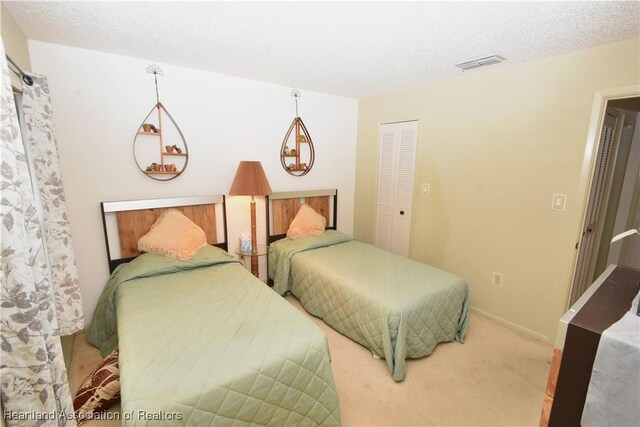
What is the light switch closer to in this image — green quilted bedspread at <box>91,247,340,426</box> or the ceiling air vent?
the ceiling air vent

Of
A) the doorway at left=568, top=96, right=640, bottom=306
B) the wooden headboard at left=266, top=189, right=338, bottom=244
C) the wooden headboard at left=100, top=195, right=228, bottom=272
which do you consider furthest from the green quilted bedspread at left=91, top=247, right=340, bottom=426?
the doorway at left=568, top=96, right=640, bottom=306

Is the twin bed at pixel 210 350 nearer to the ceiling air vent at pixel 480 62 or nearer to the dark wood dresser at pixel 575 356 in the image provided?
the dark wood dresser at pixel 575 356

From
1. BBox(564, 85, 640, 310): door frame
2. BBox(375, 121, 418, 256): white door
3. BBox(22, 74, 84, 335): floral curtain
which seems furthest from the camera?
BBox(375, 121, 418, 256): white door

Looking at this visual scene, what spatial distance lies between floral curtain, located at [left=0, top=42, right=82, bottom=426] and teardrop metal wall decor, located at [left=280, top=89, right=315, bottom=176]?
2.51 m

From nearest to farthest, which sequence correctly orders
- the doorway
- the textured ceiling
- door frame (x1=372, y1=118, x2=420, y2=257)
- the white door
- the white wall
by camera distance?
the textured ceiling → the white wall → the doorway → door frame (x1=372, y1=118, x2=420, y2=257) → the white door

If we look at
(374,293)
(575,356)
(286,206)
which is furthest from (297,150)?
(575,356)

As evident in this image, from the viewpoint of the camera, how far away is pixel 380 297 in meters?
2.24

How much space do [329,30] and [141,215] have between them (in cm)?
217

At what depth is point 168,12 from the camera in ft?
5.64

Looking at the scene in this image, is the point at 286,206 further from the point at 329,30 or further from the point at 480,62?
the point at 480,62

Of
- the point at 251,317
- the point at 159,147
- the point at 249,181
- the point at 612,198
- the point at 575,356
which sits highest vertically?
the point at 159,147

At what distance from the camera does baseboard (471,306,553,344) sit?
2.59m

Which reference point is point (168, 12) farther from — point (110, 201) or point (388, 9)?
point (110, 201)

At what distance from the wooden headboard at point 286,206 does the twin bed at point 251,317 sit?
0.05 ft
